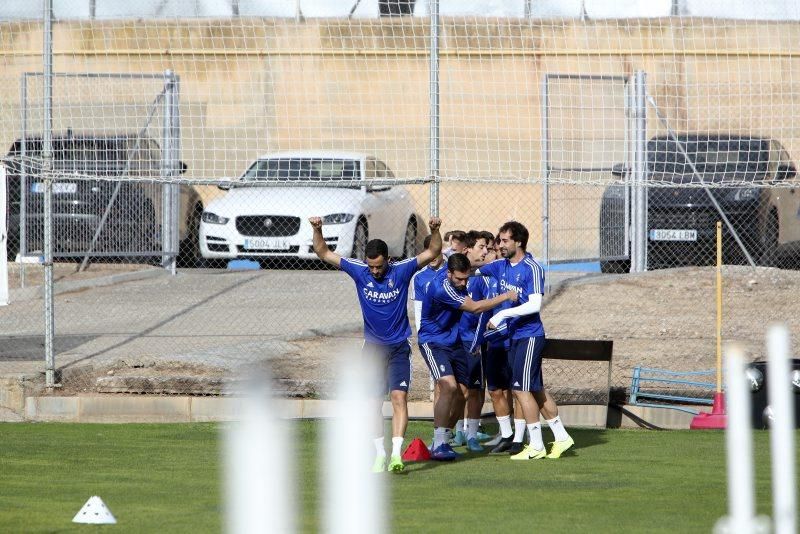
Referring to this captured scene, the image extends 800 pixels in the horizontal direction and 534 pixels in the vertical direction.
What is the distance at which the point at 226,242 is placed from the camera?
57.2 feet

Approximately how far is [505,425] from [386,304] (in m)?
1.56

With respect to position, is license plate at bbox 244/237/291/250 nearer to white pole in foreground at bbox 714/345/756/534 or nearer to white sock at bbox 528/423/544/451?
white sock at bbox 528/423/544/451

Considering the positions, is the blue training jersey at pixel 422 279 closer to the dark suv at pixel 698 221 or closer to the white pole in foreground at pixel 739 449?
the white pole in foreground at pixel 739 449

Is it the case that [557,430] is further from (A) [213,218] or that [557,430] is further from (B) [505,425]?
(A) [213,218]

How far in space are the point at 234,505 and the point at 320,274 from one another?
1002 cm

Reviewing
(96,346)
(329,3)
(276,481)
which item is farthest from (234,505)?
(329,3)

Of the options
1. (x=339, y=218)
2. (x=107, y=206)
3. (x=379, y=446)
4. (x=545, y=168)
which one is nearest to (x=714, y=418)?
(x=379, y=446)

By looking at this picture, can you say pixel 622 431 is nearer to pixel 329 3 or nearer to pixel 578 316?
pixel 578 316

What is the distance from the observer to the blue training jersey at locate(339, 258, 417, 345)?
984cm

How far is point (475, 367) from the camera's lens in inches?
420

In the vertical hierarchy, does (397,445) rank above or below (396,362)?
below

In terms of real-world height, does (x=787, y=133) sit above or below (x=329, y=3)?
below

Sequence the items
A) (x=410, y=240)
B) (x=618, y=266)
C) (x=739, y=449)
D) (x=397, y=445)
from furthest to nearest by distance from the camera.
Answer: (x=410, y=240)
(x=618, y=266)
(x=397, y=445)
(x=739, y=449)

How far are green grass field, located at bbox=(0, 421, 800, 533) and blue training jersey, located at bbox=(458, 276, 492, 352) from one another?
0.88 m
